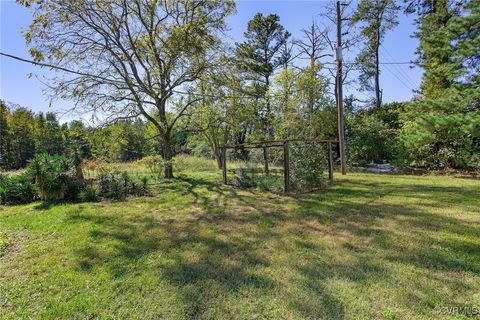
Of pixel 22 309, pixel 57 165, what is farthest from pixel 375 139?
pixel 22 309

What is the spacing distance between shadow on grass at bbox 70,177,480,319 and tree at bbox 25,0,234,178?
17.6 ft

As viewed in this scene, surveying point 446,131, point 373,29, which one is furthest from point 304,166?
point 373,29

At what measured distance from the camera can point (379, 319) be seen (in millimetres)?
1971

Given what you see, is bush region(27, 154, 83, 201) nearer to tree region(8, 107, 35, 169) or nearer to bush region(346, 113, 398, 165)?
bush region(346, 113, 398, 165)

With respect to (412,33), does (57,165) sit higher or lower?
lower

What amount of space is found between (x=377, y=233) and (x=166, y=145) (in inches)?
309

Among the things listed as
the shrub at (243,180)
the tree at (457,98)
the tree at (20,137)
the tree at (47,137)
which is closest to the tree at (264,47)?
the tree at (457,98)

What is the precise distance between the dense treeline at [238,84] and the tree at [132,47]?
3 centimetres

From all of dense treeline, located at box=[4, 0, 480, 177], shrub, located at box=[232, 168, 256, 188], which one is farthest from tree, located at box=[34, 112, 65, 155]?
shrub, located at box=[232, 168, 256, 188]

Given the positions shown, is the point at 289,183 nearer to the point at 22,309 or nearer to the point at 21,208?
the point at 22,309

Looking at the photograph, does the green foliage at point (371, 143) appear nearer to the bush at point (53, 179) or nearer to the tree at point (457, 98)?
the tree at point (457, 98)

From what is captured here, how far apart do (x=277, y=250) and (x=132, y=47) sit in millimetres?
8432

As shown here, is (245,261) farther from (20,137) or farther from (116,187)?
(20,137)

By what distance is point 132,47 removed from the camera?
28.8ft
